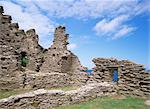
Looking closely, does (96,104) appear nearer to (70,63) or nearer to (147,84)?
(147,84)

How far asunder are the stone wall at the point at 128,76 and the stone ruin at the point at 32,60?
5188mm

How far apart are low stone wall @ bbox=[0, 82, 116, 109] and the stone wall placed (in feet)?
9.87

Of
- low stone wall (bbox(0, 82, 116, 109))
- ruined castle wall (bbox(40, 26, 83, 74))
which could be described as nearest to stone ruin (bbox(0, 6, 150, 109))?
low stone wall (bbox(0, 82, 116, 109))

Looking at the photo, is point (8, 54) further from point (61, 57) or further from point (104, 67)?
point (61, 57)

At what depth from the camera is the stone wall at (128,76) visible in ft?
60.4

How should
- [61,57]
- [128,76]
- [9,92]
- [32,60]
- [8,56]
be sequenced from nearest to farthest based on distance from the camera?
1. [9,92]
2. [128,76]
3. [8,56]
4. [61,57]
5. [32,60]

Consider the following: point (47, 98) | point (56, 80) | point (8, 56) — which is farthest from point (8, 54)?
point (47, 98)

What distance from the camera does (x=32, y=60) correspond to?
1214 inches

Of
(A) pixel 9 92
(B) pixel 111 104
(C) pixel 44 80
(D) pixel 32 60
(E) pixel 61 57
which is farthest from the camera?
(D) pixel 32 60

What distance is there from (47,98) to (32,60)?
1763 centimetres

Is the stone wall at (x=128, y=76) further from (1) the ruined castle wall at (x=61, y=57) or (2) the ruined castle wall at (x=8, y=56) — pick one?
(2) the ruined castle wall at (x=8, y=56)


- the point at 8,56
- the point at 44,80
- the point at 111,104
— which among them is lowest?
the point at 111,104

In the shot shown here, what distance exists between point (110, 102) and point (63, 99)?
10.5 feet

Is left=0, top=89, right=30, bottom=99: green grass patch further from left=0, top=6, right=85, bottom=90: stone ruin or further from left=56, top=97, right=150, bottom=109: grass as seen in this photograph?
left=56, top=97, right=150, bottom=109: grass
